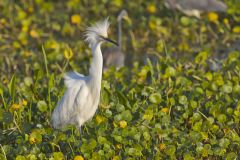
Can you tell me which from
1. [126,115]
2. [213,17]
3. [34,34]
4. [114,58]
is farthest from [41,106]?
[213,17]

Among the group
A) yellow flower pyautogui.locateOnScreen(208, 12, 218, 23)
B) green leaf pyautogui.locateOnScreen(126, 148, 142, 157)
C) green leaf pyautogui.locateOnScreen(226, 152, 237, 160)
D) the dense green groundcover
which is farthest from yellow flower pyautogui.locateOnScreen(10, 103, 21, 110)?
yellow flower pyautogui.locateOnScreen(208, 12, 218, 23)

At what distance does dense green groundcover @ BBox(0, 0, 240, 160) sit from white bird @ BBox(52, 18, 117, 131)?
102mm

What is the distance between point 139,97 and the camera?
5562 millimetres

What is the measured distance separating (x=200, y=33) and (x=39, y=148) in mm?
3494

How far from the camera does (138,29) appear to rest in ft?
26.5

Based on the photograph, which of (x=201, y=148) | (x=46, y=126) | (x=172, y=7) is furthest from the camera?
(x=172, y=7)

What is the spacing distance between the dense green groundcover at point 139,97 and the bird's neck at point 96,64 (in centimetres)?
35

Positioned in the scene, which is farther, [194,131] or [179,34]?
[179,34]

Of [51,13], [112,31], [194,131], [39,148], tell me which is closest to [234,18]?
[112,31]

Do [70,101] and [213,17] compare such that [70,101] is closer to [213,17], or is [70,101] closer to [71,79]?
[71,79]

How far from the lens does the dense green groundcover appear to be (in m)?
4.75

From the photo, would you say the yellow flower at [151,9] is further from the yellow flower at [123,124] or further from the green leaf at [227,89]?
the yellow flower at [123,124]

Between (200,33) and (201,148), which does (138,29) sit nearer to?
(200,33)

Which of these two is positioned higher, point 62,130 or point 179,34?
point 62,130
